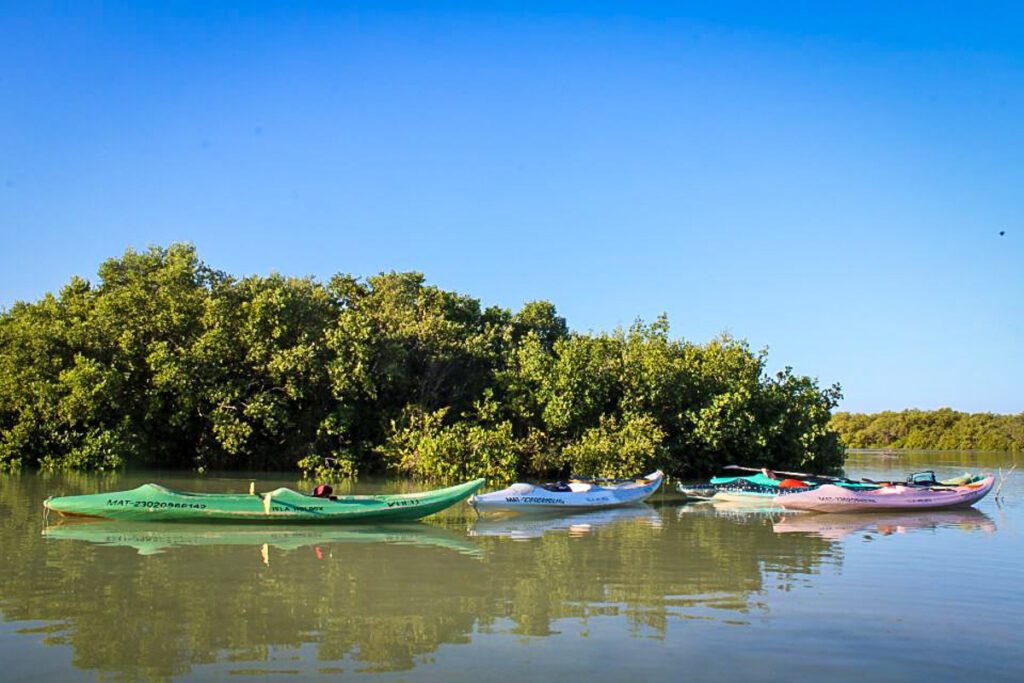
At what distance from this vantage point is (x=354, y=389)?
3041cm

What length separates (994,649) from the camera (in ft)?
27.0

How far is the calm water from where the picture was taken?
7418 millimetres

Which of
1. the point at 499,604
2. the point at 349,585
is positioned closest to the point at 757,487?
the point at 499,604

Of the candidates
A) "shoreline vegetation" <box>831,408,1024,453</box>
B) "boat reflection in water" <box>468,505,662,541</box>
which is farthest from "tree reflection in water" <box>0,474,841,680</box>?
"shoreline vegetation" <box>831,408,1024,453</box>

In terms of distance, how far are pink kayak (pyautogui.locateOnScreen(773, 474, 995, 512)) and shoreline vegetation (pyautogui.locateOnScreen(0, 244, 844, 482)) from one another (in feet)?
28.4

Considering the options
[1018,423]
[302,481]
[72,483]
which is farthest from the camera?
[1018,423]

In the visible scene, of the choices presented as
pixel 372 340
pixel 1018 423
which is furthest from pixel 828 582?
pixel 1018 423

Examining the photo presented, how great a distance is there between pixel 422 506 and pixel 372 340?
15157 millimetres

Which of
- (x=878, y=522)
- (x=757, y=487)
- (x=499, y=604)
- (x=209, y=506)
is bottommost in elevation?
(x=878, y=522)

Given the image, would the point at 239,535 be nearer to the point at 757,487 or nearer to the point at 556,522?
the point at 556,522

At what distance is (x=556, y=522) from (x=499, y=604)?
9.12 meters

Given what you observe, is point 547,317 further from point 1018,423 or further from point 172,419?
point 1018,423

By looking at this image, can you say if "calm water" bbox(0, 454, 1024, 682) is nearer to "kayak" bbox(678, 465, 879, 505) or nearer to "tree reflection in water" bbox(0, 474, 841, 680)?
"tree reflection in water" bbox(0, 474, 841, 680)

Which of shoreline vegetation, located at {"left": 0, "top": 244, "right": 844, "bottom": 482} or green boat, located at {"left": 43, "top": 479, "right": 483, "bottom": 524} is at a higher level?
shoreline vegetation, located at {"left": 0, "top": 244, "right": 844, "bottom": 482}
